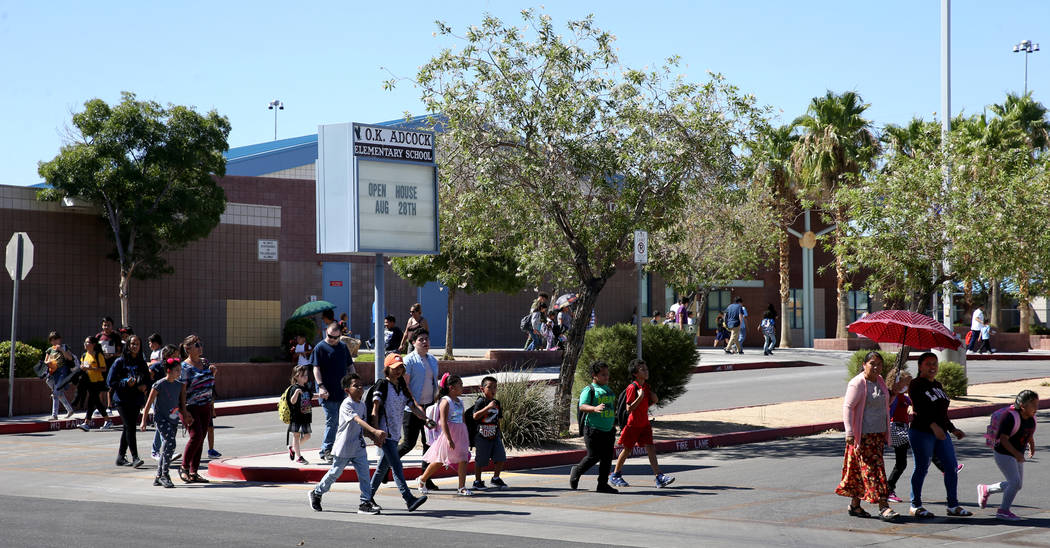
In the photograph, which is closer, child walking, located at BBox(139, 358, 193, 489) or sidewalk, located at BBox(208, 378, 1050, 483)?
child walking, located at BBox(139, 358, 193, 489)

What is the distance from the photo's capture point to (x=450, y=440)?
12312mm

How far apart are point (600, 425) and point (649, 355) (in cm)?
616

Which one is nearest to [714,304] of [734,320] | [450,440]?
[734,320]

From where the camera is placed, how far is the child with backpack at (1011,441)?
Answer: 10203 mm

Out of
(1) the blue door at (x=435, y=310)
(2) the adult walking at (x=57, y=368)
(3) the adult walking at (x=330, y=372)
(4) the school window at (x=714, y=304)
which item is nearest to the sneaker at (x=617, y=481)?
(3) the adult walking at (x=330, y=372)

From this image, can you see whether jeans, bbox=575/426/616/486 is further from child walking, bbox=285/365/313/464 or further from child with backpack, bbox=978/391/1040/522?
child walking, bbox=285/365/313/464

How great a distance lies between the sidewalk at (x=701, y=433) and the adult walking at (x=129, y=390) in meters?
1.38

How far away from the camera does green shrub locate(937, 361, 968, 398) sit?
21281 mm

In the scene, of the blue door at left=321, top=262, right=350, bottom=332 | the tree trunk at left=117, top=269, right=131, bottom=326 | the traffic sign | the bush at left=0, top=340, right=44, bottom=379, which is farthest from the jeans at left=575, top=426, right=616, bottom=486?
the blue door at left=321, top=262, right=350, bottom=332

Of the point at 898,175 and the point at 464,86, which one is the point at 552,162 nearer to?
the point at 464,86

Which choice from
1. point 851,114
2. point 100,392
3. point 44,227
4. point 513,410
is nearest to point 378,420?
point 513,410

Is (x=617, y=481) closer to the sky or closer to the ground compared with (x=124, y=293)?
closer to the ground

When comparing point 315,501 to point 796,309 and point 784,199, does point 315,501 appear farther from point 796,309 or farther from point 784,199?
point 796,309

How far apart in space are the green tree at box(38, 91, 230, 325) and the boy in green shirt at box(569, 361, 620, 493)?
16455 millimetres
